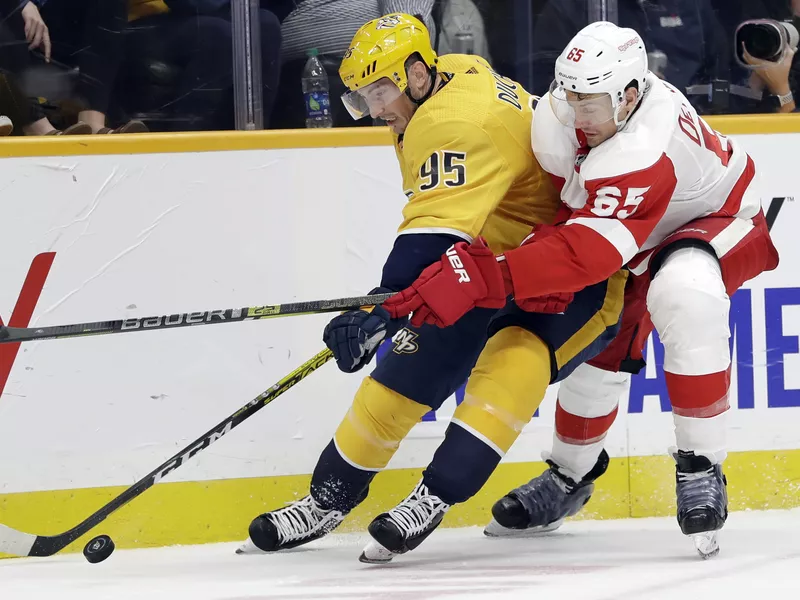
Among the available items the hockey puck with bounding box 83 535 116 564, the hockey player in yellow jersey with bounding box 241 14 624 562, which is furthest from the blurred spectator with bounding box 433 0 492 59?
the hockey puck with bounding box 83 535 116 564

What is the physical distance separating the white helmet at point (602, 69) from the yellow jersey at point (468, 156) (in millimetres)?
143

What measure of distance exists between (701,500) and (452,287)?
2.18 feet

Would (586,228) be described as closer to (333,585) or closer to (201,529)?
(333,585)

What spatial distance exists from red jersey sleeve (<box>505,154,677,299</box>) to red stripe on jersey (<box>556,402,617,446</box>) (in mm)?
542

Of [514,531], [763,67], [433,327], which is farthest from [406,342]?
[763,67]

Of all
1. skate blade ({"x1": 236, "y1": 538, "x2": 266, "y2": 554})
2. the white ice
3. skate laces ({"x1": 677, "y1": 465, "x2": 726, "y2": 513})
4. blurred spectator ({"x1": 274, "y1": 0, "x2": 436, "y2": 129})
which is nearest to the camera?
the white ice

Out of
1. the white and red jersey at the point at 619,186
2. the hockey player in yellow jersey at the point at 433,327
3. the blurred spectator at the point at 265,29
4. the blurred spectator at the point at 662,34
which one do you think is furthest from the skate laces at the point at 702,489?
the blurred spectator at the point at 265,29

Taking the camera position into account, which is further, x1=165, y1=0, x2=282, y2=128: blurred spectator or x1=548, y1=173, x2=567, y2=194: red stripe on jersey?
x1=165, y1=0, x2=282, y2=128: blurred spectator

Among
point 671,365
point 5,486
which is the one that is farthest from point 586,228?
point 5,486

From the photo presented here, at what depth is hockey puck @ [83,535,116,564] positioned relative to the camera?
2.23 meters

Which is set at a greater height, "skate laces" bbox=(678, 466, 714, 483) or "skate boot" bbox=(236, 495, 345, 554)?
"skate laces" bbox=(678, 466, 714, 483)

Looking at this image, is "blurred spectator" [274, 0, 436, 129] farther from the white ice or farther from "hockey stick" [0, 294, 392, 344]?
the white ice

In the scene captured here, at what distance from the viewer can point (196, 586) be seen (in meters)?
2.09

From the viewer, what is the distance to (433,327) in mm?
2324
